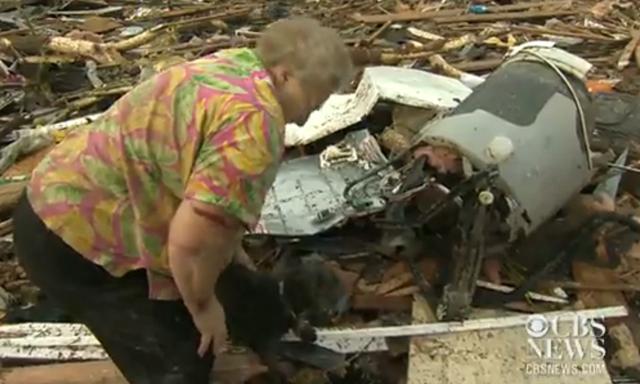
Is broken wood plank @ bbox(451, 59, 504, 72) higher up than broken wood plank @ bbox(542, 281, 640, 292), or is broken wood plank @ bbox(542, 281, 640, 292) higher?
broken wood plank @ bbox(542, 281, 640, 292)

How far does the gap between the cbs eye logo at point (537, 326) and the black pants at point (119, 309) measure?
1234 millimetres

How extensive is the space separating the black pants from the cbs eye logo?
1.23m

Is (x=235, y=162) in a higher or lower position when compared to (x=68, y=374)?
higher

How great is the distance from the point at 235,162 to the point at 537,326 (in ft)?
5.49

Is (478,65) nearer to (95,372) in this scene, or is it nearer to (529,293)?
(529,293)

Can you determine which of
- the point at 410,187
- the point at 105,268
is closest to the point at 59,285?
the point at 105,268

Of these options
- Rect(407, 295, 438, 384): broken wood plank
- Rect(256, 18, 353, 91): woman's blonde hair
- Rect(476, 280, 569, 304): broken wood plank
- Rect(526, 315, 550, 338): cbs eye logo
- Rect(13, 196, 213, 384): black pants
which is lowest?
Rect(476, 280, 569, 304): broken wood plank

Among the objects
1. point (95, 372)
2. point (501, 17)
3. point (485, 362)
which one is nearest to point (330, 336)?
point (485, 362)

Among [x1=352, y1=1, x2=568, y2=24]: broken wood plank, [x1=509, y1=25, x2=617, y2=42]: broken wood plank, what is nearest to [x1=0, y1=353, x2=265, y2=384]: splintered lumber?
[x1=509, y1=25, x2=617, y2=42]: broken wood plank

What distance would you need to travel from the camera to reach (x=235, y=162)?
207cm

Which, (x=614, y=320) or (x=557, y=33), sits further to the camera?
(x=557, y=33)

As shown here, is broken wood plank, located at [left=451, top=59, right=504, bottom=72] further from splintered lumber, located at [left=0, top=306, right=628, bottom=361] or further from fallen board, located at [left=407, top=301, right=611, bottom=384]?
fallen board, located at [left=407, top=301, right=611, bottom=384]

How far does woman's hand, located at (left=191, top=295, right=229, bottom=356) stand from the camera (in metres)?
2.39

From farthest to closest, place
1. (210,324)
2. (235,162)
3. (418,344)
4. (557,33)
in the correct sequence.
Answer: (557,33) < (418,344) < (210,324) < (235,162)
